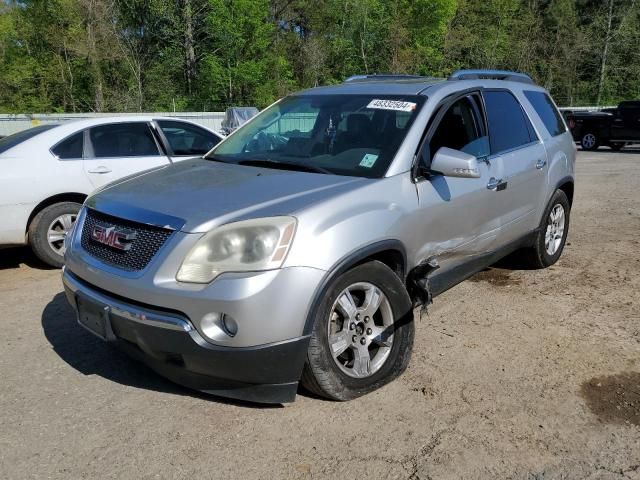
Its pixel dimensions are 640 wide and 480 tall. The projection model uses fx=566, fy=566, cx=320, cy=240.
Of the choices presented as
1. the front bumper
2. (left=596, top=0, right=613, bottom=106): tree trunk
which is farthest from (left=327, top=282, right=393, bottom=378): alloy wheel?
(left=596, top=0, right=613, bottom=106): tree trunk

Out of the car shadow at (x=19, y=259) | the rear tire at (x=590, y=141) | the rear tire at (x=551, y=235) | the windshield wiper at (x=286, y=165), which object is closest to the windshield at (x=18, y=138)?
the car shadow at (x=19, y=259)

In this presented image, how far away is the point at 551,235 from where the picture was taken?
563cm

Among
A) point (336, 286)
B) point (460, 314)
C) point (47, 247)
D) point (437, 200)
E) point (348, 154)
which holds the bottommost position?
point (460, 314)

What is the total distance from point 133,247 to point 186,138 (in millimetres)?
4154

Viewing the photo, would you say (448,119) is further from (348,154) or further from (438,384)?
(438,384)

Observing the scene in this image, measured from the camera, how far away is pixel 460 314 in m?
4.50

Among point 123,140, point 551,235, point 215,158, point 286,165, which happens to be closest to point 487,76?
point 551,235

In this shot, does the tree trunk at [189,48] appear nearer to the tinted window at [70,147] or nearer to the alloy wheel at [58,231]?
the tinted window at [70,147]

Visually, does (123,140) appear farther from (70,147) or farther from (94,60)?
(94,60)

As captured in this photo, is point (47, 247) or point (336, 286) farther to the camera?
point (47, 247)

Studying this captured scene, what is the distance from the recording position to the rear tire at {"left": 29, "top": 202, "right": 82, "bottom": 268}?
562cm

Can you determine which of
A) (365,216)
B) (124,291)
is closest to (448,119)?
(365,216)

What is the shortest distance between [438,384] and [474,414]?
36 cm

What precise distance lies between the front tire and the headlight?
368 millimetres
